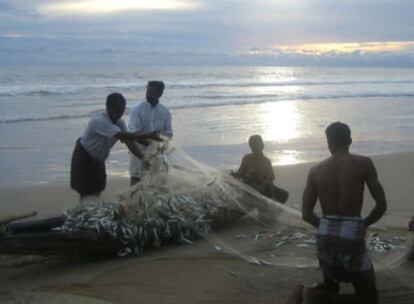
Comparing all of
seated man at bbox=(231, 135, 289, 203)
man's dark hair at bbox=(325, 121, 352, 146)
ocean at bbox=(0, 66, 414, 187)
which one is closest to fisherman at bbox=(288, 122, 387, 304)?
man's dark hair at bbox=(325, 121, 352, 146)

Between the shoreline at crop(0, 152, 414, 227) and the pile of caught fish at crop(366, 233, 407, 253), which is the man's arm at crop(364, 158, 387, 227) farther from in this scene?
the shoreline at crop(0, 152, 414, 227)

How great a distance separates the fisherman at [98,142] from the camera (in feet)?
22.4

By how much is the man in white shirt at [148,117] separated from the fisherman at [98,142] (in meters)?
0.58

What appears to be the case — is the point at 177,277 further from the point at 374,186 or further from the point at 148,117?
the point at 148,117

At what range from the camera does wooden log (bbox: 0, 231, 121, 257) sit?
598cm

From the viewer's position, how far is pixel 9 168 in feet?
42.8

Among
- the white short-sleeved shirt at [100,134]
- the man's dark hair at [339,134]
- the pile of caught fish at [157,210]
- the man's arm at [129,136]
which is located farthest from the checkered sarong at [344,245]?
the white short-sleeved shirt at [100,134]

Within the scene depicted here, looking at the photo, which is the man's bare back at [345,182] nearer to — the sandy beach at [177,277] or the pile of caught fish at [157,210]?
the sandy beach at [177,277]

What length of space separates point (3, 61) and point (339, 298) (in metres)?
74.8

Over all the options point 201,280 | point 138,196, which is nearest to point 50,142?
point 138,196

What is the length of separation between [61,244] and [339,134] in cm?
302

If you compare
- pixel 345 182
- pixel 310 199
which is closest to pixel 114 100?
pixel 310 199

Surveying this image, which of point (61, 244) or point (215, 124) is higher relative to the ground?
point (215, 124)

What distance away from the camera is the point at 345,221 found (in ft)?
15.3
